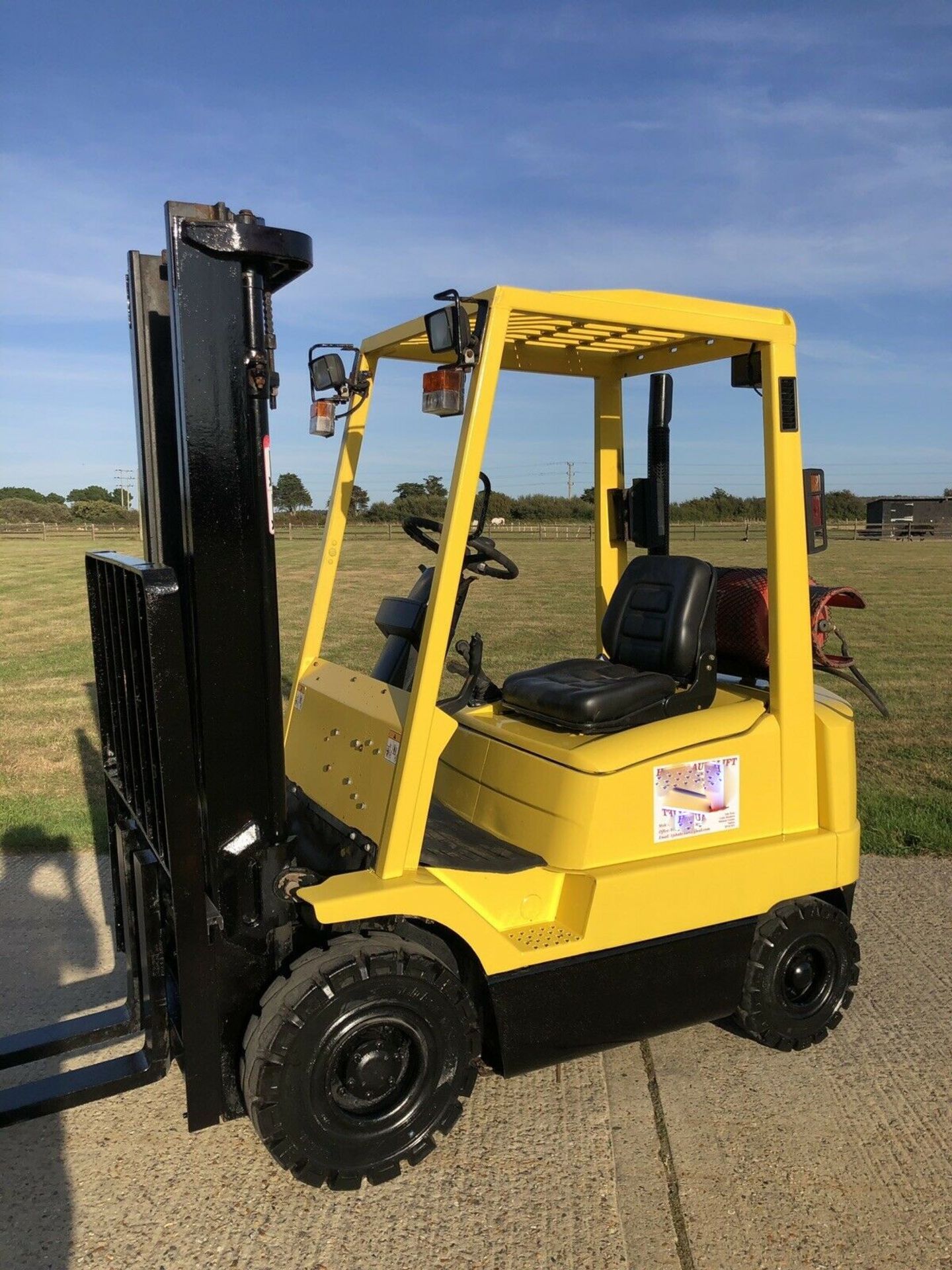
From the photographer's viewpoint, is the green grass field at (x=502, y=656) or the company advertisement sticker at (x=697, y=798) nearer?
the company advertisement sticker at (x=697, y=798)

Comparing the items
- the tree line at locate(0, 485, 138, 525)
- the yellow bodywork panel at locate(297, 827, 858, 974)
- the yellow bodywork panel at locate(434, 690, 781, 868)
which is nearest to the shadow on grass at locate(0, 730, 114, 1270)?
the yellow bodywork panel at locate(297, 827, 858, 974)

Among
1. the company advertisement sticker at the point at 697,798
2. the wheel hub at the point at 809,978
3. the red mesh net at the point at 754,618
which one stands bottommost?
the wheel hub at the point at 809,978

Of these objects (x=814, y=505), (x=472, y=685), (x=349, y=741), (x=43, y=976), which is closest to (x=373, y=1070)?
(x=349, y=741)

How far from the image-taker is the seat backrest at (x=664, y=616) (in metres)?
3.71

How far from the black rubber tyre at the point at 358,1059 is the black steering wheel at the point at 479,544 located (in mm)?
1303

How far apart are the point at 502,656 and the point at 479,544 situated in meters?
10.5

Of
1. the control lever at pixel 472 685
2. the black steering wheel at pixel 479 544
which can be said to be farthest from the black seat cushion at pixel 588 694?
the black steering wheel at pixel 479 544

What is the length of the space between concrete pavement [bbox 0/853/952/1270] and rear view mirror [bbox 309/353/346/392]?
248 cm

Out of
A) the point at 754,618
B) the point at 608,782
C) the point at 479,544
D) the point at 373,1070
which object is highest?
the point at 479,544

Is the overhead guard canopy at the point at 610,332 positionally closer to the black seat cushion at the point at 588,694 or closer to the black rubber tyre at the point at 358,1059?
the black seat cushion at the point at 588,694

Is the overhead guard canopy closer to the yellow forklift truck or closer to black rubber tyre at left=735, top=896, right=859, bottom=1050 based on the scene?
the yellow forklift truck

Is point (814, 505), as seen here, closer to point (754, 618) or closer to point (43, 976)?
point (754, 618)

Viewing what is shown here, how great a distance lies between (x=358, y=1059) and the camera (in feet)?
9.75

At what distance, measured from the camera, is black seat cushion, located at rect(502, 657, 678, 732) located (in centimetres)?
347
